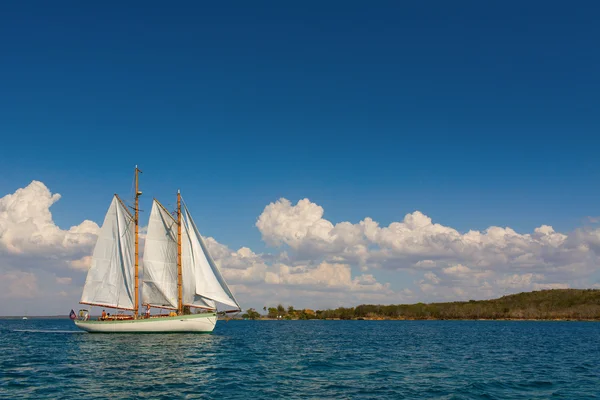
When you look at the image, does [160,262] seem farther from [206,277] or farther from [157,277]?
[206,277]

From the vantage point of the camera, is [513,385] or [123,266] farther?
[123,266]

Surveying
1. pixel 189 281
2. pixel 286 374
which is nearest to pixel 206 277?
pixel 189 281

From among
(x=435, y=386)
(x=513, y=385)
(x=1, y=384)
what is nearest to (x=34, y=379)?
(x=1, y=384)

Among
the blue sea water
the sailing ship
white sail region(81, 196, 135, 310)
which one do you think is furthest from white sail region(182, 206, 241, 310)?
the blue sea water

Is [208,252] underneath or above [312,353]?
above

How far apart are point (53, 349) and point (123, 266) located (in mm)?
24508

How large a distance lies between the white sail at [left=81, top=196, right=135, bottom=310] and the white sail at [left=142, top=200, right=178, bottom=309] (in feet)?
12.5

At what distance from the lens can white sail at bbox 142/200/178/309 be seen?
84.6 m

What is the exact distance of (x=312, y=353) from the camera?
58938 mm

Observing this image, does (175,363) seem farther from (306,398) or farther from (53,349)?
(53,349)

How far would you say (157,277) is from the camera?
279ft

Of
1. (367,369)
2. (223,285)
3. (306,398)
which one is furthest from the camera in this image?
(223,285)

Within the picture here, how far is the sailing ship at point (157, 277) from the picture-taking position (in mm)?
82562

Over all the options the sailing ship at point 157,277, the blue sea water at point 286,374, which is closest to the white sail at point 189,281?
the sailing ship at point 157,277
